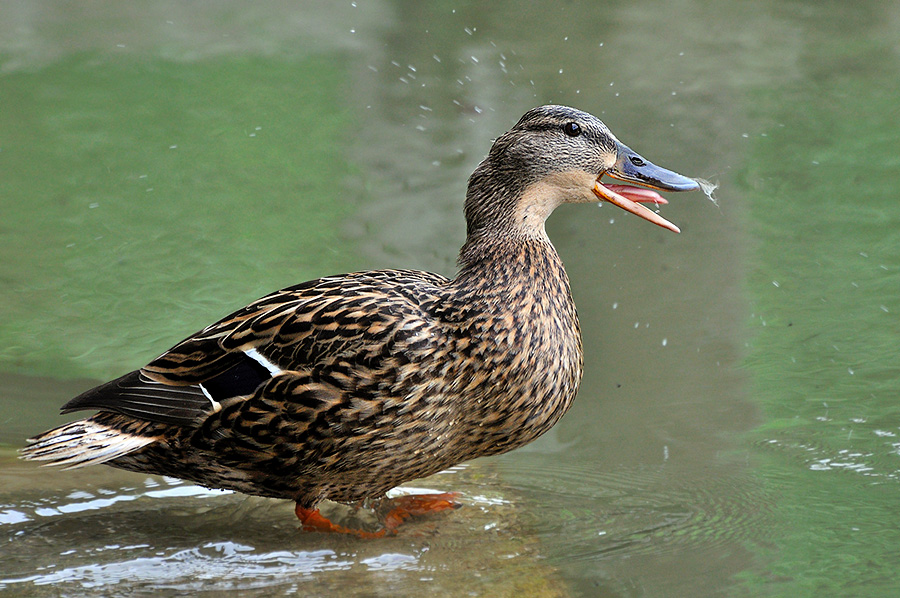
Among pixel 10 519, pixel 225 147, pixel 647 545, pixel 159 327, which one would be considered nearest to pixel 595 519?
pixel 647 545

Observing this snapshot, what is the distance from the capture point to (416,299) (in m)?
3.81

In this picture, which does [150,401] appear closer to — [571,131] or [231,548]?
[231,548]

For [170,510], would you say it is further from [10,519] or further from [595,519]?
[595,519]

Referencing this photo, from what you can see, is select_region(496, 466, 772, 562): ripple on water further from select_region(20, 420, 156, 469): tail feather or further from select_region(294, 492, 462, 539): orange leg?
select_region(20, 420, 156, 469): tail feather

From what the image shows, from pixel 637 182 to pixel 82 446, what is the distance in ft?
7.03

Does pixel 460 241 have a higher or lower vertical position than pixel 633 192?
higher

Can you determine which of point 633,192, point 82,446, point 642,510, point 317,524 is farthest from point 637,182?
point 82,446

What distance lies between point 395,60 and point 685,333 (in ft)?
14.1

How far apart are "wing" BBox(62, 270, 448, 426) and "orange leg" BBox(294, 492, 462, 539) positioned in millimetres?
534

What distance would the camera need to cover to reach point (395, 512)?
13.6 ft

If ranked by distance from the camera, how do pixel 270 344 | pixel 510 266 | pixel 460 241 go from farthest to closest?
1. pixel 460 241
2. pixel 510 266
3. pixel 270 344

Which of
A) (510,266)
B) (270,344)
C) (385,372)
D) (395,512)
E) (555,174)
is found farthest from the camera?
(395,512)

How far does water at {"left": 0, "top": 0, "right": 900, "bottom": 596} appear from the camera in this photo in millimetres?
3783

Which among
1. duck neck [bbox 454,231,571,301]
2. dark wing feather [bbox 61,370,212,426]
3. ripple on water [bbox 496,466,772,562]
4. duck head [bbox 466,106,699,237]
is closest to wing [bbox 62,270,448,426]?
dark wing feather [bbox 61,370,212,426]
